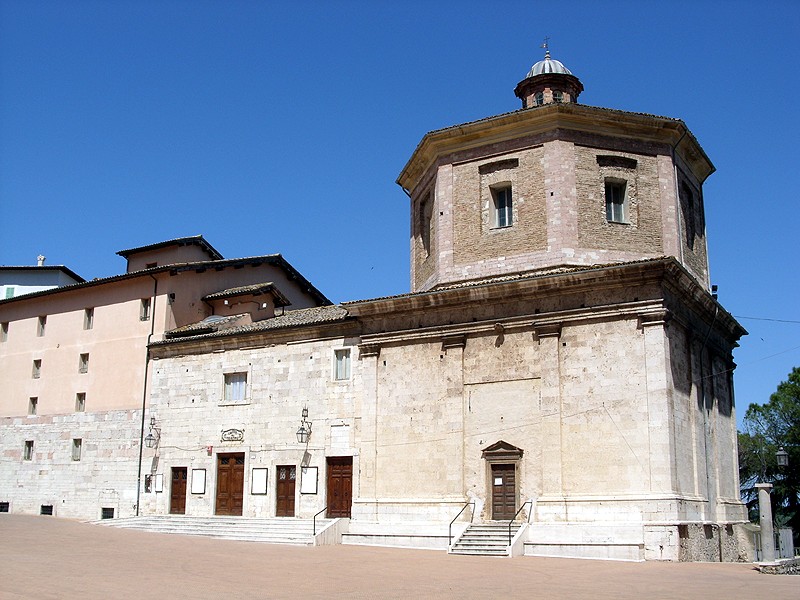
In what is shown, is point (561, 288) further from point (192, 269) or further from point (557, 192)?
point (192, 269)

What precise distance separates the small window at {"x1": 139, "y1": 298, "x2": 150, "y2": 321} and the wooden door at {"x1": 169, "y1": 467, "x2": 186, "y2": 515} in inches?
264

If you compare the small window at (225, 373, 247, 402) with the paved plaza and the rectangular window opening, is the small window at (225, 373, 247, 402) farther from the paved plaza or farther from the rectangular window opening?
the rectangular window opening

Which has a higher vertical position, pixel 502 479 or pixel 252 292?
pixel 252 292

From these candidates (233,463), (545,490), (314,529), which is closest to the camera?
(545,490)

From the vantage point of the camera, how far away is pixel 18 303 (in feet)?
128

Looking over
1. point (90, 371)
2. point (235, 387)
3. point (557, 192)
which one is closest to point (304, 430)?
point (235, 387)

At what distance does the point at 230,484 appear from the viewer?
30.2 metres

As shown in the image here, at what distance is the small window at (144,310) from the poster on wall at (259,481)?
9017mm

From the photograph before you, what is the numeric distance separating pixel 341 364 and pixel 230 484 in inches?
244

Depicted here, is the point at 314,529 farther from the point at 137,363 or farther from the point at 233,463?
the point at 137,363

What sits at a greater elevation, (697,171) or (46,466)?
(697,171)

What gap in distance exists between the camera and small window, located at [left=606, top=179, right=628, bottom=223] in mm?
26734

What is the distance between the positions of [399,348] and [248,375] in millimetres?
6678

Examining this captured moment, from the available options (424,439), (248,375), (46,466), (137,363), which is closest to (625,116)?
(424,439)
